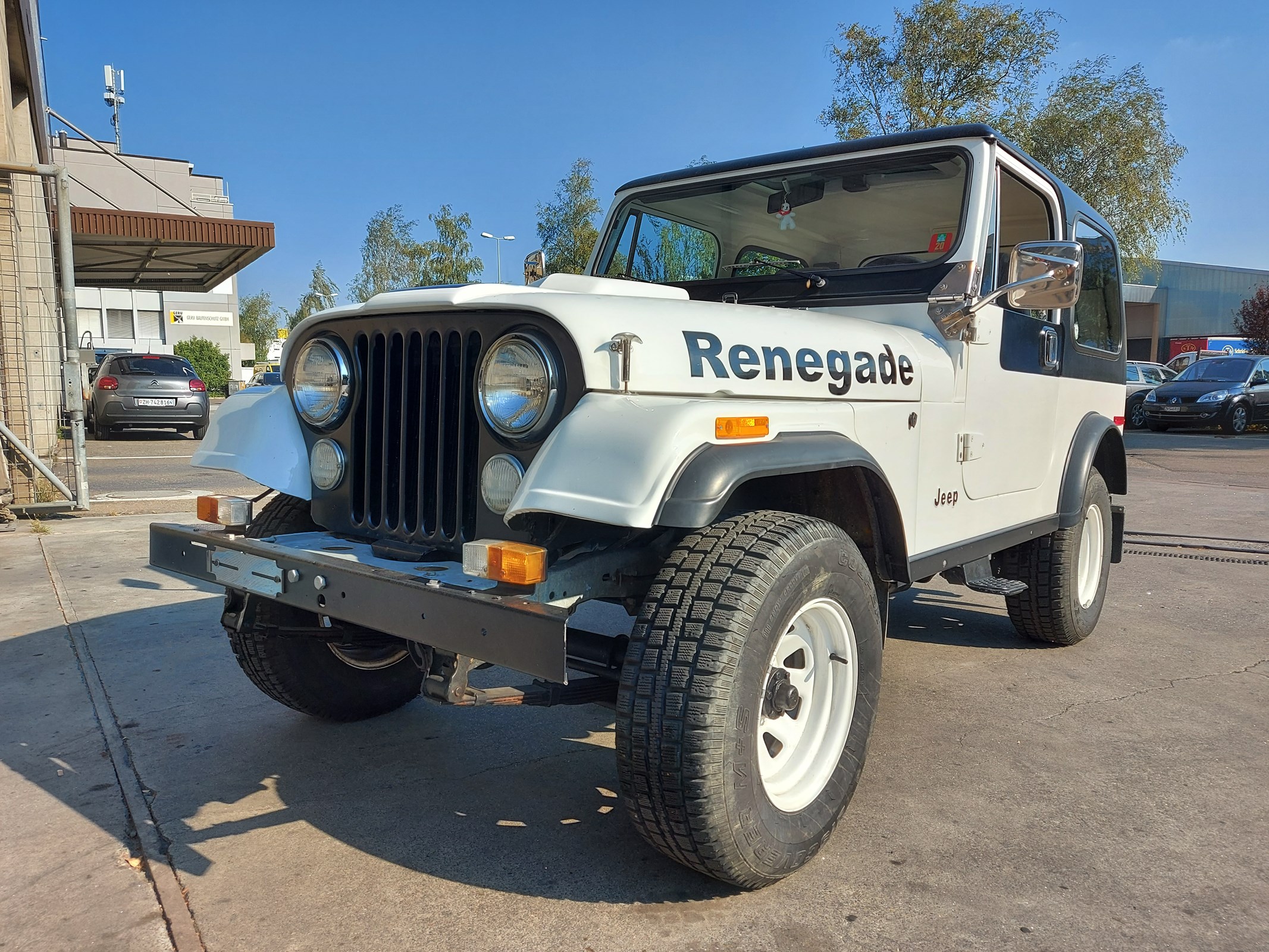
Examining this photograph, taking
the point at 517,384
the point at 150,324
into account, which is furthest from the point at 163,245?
the point at 150,324

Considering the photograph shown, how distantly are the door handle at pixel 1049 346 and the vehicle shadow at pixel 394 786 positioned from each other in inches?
92.0

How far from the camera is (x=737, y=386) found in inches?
94.6

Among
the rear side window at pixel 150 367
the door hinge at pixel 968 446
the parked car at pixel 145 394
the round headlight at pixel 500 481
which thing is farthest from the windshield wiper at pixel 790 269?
the rear side window at pixel 150 367

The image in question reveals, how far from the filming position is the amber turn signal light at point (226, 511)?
2850 mm

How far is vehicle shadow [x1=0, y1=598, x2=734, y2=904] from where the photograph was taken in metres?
2.47

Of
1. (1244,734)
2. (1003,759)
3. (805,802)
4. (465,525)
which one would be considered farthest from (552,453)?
(1244,734)

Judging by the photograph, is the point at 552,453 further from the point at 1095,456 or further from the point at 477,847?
the point at 1095,456

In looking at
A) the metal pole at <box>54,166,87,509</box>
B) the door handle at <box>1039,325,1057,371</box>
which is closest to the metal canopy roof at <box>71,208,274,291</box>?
the metal pole at <box>54,166,87,509</box>

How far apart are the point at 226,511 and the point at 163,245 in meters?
12.7

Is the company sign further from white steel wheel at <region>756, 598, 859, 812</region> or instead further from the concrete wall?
white steel wheel at <region>756, 598, 859, 812</region>

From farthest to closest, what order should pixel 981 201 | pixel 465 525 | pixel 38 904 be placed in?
pixel 981 201
pixel 465 525
pixel 38 904

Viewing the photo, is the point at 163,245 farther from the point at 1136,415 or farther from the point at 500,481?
the point at 1136,415

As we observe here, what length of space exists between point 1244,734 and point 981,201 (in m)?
2.16

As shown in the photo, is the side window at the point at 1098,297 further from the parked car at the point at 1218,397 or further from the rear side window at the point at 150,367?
the parked car at the point at 1218,397
